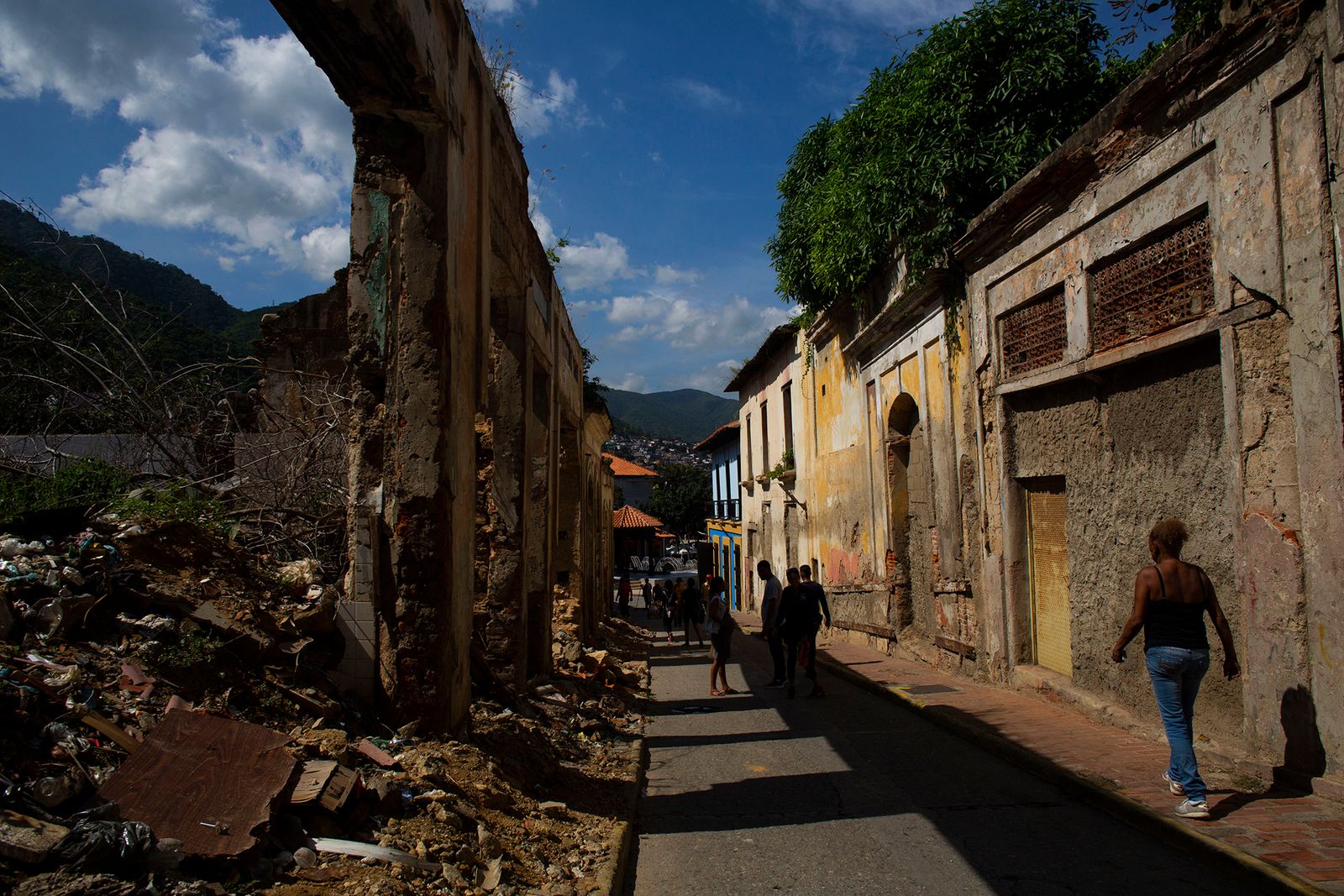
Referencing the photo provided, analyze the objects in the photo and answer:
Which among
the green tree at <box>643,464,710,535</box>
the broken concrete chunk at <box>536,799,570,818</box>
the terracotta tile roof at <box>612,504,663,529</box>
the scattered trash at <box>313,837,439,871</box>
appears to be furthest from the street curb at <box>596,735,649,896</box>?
the green tree at <box>643,464,710,535</box>

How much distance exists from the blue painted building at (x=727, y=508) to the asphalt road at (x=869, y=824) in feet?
69.5

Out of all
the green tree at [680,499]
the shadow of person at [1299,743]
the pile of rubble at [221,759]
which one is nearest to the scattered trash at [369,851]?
the pile of rubble at [221,759]

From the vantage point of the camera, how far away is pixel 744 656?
49.3 feet

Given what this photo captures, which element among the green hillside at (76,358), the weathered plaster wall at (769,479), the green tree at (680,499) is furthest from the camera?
the green tree at (680,499)

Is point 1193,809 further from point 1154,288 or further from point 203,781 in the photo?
point 203,781

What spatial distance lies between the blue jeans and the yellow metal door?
343 cm

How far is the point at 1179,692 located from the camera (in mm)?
4977

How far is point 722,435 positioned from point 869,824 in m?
29.0

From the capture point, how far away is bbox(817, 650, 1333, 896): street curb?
3.96m

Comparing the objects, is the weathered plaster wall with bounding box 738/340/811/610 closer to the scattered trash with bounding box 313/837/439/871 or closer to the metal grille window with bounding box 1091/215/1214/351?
the metal grille window with bounding box 1091/215/1214/351

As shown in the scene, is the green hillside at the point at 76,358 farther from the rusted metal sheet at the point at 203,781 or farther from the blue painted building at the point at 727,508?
the blue painted building at the point at 727,508

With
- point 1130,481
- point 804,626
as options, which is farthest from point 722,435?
point 1130,481

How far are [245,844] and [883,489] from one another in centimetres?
1204

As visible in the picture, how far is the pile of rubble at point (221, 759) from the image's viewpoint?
2846 mm
